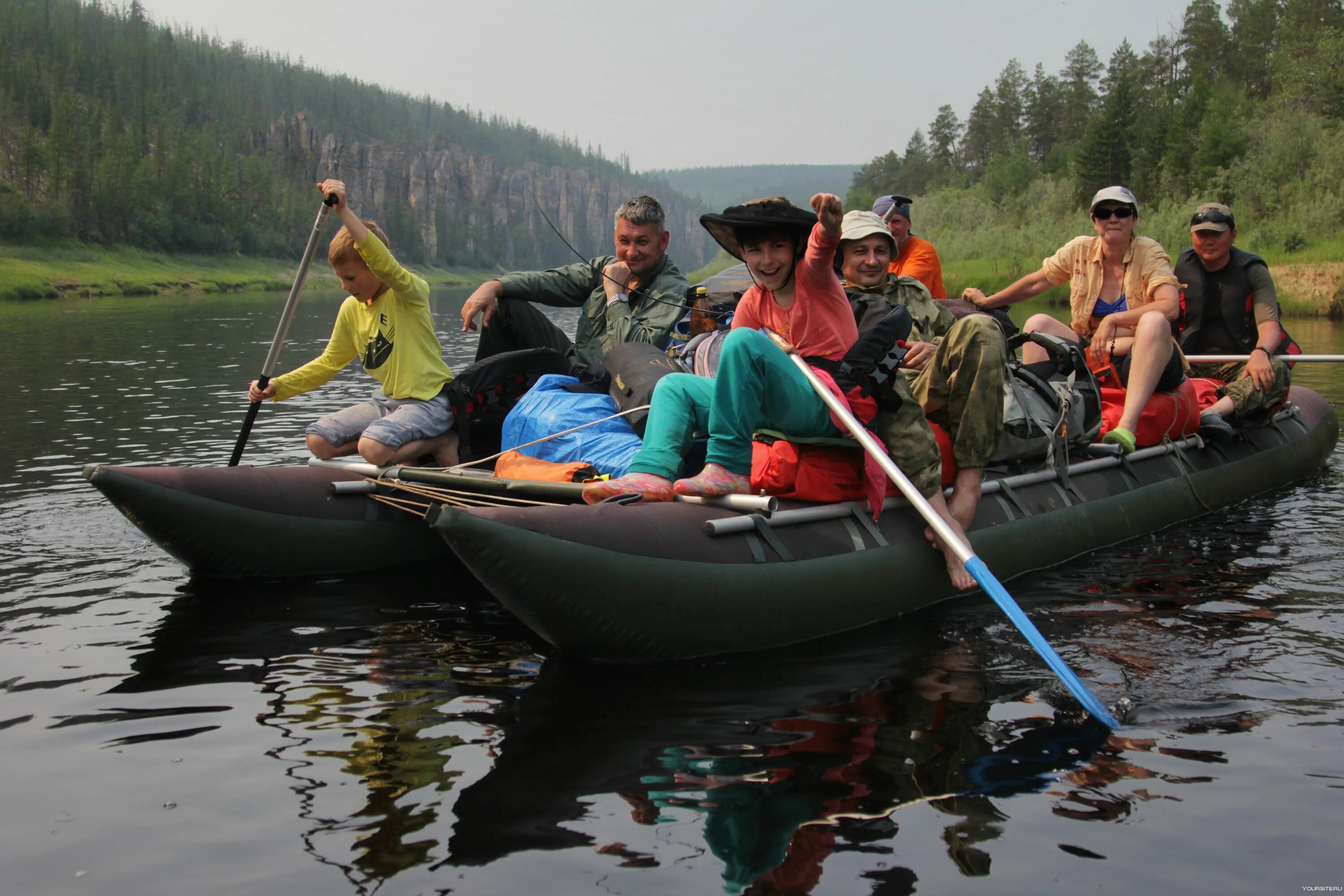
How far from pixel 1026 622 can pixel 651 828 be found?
2.16 metres

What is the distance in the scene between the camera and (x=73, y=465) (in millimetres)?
10070

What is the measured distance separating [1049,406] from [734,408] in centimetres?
295

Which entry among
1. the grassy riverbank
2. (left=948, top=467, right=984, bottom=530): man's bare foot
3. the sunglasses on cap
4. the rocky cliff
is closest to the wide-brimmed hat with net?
(left=948, top=467, right=984, bottom=530): man's bare foot

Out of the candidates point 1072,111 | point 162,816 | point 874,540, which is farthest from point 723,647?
point 1072,111

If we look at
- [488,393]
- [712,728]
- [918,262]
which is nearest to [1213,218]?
[918,262]

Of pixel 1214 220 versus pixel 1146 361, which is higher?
pixel 1214 220

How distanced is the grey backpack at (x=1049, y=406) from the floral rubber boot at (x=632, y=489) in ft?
7.59

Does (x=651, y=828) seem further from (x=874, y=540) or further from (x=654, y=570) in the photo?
(x=874, y=540)

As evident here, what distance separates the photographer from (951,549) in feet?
19.4

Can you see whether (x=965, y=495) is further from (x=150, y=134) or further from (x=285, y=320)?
(x=150, y=134)

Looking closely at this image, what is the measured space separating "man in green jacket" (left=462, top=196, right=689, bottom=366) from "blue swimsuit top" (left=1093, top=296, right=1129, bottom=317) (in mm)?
3263

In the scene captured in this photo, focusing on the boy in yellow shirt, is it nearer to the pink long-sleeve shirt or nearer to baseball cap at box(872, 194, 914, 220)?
the pink long-sleeve shirt

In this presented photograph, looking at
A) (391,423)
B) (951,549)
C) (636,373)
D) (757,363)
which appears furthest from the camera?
(636,373)

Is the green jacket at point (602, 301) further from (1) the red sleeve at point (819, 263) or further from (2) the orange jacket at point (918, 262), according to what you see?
(1) the red sleeve at point (819, 263)
